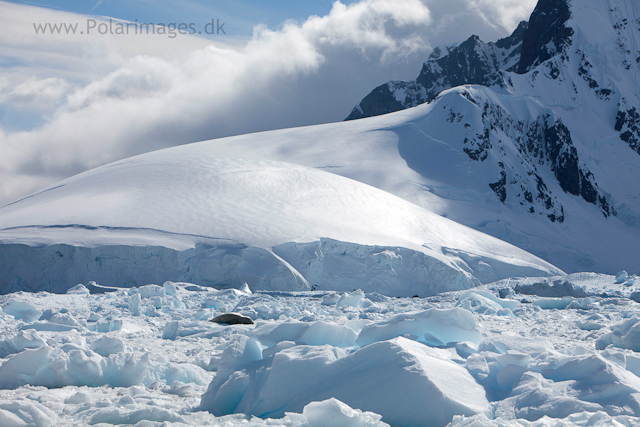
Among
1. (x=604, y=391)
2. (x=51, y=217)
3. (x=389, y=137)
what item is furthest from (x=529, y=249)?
(x=604, y=391)

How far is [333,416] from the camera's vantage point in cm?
367

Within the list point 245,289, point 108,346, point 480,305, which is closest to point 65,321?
point 108,346

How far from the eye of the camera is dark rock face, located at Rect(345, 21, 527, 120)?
90500 mm

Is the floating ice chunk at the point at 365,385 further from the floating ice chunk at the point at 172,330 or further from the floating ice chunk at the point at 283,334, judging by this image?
the floating ice chunk at the point at 172,330

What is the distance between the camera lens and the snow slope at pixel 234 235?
15.6 meters

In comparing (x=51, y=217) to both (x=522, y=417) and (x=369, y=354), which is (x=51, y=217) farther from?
(x=522, y=417)

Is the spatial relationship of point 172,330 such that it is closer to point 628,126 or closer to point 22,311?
point 22,311

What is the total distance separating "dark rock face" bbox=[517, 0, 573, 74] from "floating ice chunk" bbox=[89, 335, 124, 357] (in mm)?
65113

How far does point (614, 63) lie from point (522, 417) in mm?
70998

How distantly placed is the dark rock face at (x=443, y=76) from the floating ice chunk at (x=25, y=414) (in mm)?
88227

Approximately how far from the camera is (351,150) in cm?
3450

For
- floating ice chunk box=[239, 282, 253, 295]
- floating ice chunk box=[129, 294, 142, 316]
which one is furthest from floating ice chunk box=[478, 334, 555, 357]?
floating ice chunk box=[239, 282, 253, 295]

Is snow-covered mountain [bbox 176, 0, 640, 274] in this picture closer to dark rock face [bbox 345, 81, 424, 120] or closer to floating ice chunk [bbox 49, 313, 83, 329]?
dark rock face [bbox 345, 81, 424, 120]

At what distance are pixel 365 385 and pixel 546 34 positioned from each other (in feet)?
239
